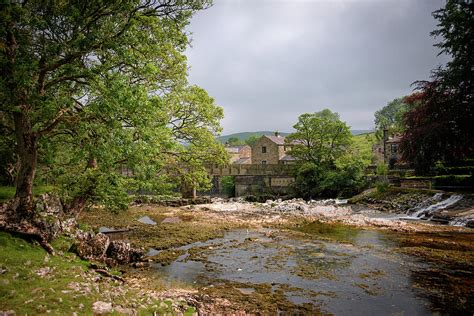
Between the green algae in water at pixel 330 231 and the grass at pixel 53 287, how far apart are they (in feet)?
35.3

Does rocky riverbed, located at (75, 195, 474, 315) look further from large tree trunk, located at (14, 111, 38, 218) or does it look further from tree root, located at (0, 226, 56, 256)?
large tree trunk, located at (14, 111, 38, 218)

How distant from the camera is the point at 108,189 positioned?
11.2 m

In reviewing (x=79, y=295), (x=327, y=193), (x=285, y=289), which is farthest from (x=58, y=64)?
(x=327, y=193)

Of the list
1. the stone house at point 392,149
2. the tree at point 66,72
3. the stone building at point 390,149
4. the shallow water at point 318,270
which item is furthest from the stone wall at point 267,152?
the tree at point 66,72

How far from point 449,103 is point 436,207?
8374 millimetres

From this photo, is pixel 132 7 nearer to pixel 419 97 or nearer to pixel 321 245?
pixel 321 245

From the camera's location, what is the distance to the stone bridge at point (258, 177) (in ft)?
173

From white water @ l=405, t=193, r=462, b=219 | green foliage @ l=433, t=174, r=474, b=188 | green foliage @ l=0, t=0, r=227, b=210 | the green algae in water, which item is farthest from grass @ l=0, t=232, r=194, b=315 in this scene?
green foliage @ l=433, t=174, r=474, b=188

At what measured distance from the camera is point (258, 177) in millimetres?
53844

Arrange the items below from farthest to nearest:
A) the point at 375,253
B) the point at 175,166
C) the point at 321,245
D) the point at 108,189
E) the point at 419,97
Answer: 1. the point at 419,97
2. the point at 175,166
3. the point at 321,245
4. the point at 375,253
5. the point at 108,189

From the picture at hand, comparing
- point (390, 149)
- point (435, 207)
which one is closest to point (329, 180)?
point (435, 207)

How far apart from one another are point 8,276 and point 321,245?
11701mm

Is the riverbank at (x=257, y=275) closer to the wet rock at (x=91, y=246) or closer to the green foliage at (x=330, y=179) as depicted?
the wet rock at (x=91, y=246)

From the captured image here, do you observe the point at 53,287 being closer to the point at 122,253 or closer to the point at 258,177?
the point at 122,253
